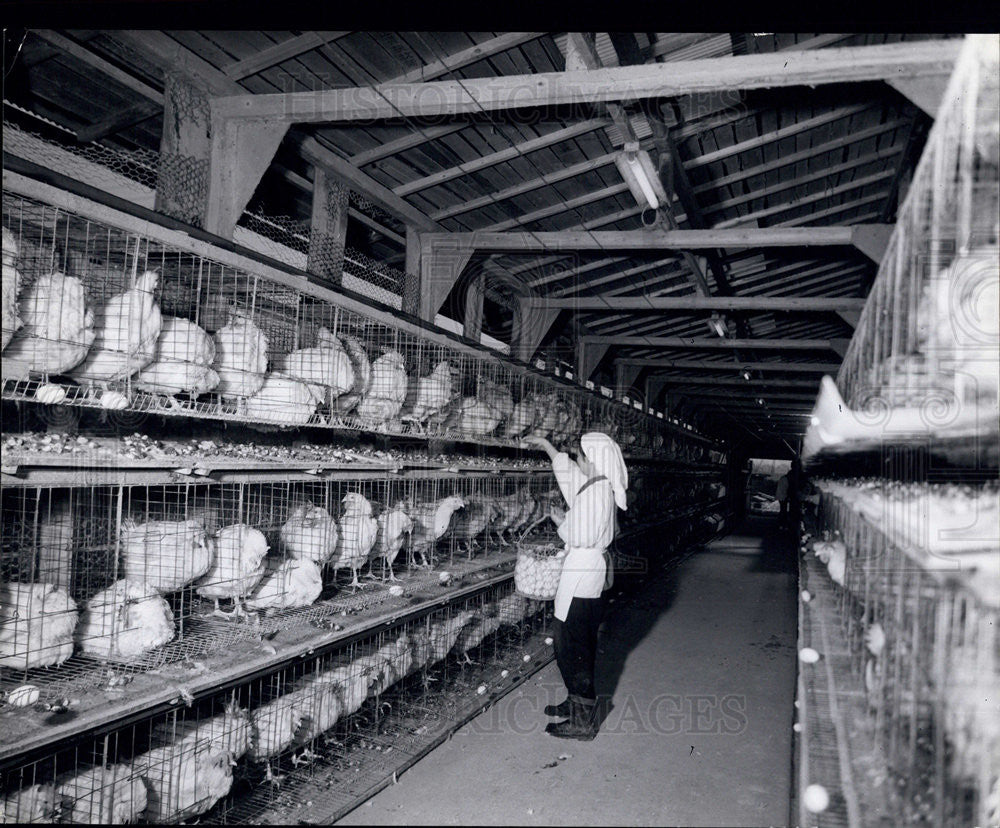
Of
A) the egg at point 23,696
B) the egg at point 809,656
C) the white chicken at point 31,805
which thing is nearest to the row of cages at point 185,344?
the egg at point 23,696

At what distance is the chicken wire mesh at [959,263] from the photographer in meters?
0.98

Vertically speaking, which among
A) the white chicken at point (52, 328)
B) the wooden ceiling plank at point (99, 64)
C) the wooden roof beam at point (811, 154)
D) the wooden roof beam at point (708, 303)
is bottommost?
the white chicken at point (52, 328)

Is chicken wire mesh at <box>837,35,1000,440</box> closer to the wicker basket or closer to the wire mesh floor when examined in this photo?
the wire mesh floor

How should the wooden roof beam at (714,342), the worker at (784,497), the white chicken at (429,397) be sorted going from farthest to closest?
1. the worker at (784,497)
2. the wooden roof beam at (714,342)
3. the white chicken at (429,397)

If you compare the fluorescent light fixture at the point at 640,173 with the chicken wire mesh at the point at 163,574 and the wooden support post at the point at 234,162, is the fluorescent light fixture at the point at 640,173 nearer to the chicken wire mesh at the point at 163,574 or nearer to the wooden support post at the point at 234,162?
the wooden support post at the point at 234,162

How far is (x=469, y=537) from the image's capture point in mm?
5863

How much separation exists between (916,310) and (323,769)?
362cm

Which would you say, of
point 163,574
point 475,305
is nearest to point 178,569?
point 163,574

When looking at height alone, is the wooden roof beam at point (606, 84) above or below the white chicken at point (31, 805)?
above

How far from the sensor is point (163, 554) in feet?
9.25

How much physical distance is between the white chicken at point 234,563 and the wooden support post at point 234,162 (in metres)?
1.57

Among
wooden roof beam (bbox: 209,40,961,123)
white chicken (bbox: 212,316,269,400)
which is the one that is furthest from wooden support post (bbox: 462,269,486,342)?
white chicken (bbox: 212,316,269,400)

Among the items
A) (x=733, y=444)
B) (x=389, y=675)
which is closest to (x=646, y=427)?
(x=389, y=675)

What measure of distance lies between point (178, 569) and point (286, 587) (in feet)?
2.47
